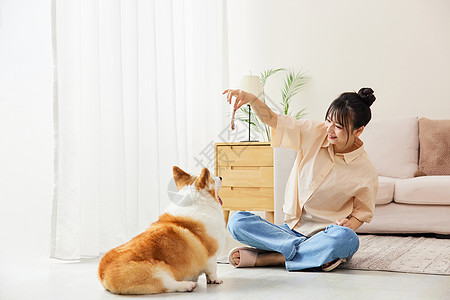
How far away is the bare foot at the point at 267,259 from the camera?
2.18m

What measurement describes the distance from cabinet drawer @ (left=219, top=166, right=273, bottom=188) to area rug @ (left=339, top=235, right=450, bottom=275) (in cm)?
71

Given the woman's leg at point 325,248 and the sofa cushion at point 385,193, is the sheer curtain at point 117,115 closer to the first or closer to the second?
the woman's leg at point 325,248

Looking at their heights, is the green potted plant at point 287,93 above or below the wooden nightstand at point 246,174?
above

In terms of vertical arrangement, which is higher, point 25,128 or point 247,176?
point 25,128

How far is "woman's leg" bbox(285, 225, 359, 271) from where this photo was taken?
Answer: 6.52ft

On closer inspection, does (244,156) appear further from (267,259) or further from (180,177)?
(180,177)

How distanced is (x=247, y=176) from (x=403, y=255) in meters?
1.28

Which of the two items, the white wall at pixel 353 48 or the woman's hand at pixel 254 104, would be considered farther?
the white wall at pixel 353 48

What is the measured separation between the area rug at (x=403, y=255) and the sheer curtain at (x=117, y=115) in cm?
120

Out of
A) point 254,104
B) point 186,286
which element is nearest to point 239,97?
point 254,104

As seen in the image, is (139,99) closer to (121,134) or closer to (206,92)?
(121,134)

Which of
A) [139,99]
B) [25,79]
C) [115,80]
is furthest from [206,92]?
[25,79]

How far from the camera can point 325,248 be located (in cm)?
201

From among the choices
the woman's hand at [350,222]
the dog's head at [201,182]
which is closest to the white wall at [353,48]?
the woman's hand at [350,222]
